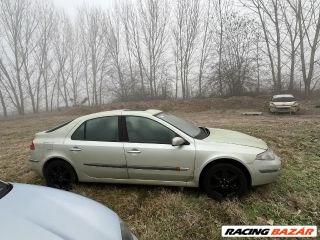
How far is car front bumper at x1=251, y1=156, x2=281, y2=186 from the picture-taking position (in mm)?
4641

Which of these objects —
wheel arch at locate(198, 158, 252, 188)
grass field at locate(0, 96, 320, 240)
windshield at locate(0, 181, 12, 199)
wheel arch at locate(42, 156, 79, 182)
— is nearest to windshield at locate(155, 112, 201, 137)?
wheel arch at locate(198, 158, 252, 188)

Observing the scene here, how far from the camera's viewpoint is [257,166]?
15.2 ft

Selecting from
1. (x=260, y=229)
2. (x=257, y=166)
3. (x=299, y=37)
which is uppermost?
(x=299, y=37)

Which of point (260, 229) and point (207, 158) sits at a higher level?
point (207, 158)

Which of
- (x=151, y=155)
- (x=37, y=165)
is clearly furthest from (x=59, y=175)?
(x=151, y=155)

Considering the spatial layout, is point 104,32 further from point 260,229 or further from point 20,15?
point 260,229

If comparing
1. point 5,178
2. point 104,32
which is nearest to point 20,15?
point 104,32

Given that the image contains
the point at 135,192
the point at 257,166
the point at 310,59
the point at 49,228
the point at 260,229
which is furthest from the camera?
the point at 310,59

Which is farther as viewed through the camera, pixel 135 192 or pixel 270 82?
pixel 270 82

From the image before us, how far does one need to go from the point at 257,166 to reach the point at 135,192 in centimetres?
202

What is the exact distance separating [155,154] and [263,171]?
166 centimetres

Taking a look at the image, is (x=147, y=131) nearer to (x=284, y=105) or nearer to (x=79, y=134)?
(x=79, y=134)

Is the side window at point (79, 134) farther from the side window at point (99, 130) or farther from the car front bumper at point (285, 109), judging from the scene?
the car front bumper at point (285, 109)

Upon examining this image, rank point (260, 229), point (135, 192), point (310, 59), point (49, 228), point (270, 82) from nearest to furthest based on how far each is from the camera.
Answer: point (49, 228) < point (260, 229) < point (135, 192) < point (310, 59) < point (270, 82)
